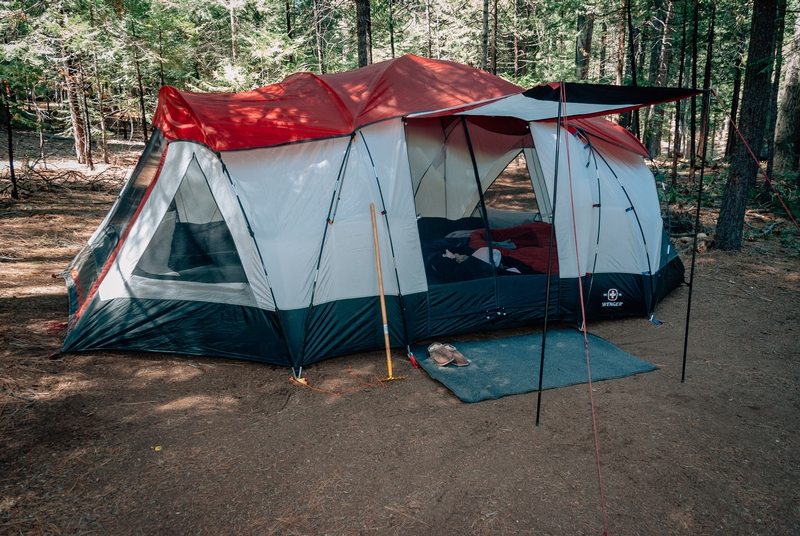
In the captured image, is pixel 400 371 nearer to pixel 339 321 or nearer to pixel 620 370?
pixel 339 321


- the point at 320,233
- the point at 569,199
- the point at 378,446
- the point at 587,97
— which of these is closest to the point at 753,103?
the point at 569,199

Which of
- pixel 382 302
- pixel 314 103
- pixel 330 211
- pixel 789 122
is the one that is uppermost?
pixel 314 103

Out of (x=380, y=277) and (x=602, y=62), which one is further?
(x=602, y=62)

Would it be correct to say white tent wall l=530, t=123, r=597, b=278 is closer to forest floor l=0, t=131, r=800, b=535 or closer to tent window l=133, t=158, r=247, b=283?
forest floor l=0, t=131, r=800, b=535

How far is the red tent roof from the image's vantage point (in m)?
4.54

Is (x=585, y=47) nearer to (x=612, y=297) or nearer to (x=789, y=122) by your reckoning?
(x=789, y=122)

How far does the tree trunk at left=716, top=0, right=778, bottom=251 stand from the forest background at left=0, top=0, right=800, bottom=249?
15mm

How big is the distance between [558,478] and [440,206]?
371 cm

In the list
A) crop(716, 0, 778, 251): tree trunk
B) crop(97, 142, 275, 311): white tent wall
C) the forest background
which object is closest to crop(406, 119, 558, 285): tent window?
crop(97, 142, 275, 311): white tent wall

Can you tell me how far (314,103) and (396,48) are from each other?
15003mm

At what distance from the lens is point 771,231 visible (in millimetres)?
9164

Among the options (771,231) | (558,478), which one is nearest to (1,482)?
(558,478)

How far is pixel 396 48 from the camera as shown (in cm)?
1859

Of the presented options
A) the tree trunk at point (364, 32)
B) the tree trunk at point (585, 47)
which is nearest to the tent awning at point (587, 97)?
the tree trunk at point (364, 32)
